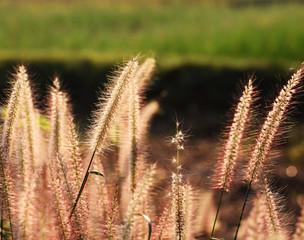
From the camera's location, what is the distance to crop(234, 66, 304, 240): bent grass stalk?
121 centimetres

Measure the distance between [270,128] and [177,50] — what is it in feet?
Result: 33.0

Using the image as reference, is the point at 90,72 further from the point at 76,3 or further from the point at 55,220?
the point at 76,3

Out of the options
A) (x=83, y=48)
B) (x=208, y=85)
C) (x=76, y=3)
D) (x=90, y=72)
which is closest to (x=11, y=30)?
(x=83, y=48)

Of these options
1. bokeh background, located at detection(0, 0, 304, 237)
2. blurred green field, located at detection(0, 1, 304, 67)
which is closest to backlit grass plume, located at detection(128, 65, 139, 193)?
bokeh background, located at detection(0, 0, 304, 237)

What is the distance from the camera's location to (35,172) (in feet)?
4.70

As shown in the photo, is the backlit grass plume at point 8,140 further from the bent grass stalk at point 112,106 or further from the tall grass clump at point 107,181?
the bent grass stalk at point 112,106

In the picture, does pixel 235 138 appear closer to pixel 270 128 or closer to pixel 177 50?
pixel 270 128

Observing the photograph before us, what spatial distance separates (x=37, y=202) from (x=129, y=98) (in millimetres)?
366

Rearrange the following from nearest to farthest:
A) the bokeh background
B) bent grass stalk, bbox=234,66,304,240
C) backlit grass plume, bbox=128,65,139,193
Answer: bent grass stalk, bbox=234,66,304,240 < backlit grass plume, bbox=128,65,139,193 < the bokeh background

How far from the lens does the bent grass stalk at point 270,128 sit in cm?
121

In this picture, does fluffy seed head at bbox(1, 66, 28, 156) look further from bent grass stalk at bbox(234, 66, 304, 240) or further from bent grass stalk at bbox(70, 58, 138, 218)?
bent grass stalk at bbox(234, 66, 304, 240)

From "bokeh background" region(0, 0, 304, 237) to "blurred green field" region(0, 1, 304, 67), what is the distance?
0.08 feet

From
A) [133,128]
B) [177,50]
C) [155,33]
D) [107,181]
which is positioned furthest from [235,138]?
[155,33]

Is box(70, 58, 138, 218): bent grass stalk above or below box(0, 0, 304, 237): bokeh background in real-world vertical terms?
below
